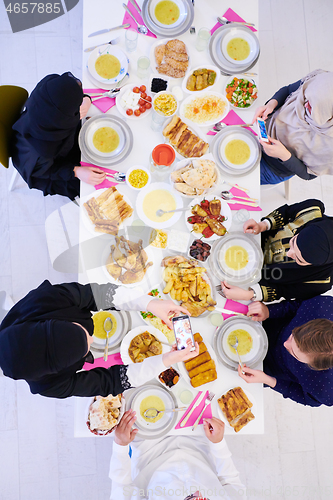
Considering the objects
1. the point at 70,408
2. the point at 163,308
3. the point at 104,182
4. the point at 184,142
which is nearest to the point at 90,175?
the point at 104,182

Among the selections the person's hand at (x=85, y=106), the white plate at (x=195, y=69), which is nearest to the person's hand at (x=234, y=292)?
the white plate at (x=195, y=69)

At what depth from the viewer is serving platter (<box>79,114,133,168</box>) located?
1.85 meters

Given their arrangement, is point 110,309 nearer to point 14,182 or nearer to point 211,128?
point 211,128

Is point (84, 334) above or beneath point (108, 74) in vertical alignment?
beneath

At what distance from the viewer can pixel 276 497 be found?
8.64 ft

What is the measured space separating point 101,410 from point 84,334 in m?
0.50

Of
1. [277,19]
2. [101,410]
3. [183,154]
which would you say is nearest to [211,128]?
[183,154]

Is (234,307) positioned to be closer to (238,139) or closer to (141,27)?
(238,139)

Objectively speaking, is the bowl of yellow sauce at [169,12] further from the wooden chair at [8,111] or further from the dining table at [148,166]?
the wooden chair at [8,111]

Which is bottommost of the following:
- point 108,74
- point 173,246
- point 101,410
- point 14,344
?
point 101,410

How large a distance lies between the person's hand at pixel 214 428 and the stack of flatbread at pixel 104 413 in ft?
1.51

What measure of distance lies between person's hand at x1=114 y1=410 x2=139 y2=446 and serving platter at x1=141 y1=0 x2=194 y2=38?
6.90 feet

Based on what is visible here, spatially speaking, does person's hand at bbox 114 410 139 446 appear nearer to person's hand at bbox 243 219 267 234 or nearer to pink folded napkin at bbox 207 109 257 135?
person's hand at bbox 243 219 267 234

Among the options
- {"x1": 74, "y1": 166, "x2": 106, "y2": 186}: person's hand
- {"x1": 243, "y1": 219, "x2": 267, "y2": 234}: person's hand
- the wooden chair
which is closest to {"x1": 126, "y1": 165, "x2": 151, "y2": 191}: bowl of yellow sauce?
{"x1": 74, "y1": 166, "x2": 106, "y2": 186}: person's hand
